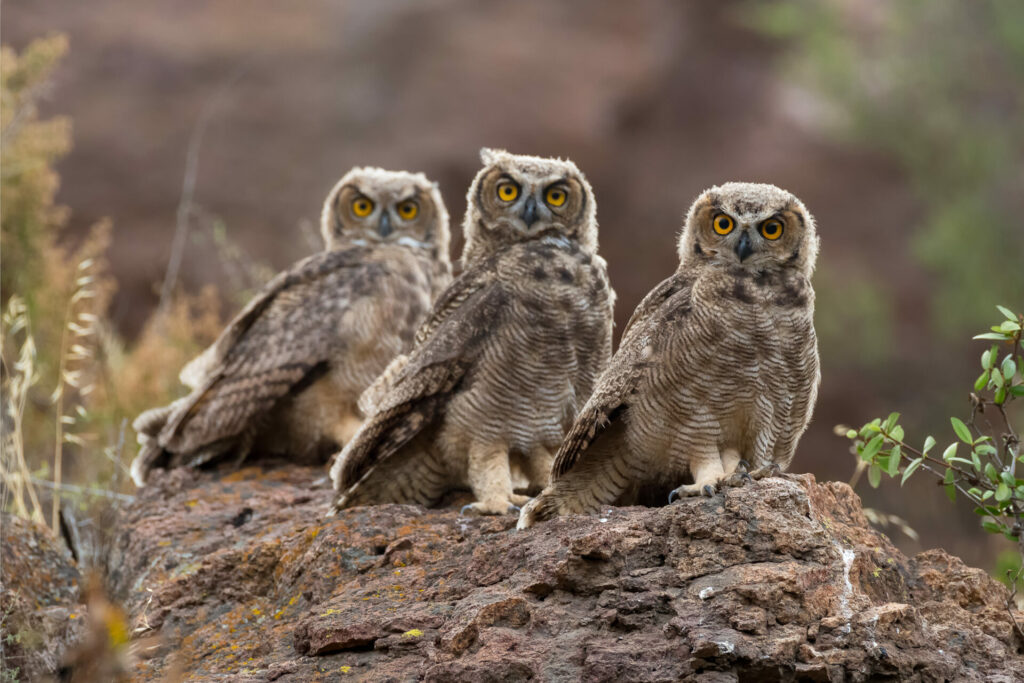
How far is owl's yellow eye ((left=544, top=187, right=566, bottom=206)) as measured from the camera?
442 cm

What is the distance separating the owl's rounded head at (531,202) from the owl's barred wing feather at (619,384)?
34.0 inches

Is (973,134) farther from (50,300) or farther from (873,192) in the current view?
(50,300)

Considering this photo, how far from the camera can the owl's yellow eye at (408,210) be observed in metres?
5.93

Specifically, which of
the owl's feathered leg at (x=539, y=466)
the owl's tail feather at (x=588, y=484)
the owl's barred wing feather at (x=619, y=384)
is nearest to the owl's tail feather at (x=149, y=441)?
the owl's feathered leg at (x=539, y=466)

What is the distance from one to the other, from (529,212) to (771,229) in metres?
1.05

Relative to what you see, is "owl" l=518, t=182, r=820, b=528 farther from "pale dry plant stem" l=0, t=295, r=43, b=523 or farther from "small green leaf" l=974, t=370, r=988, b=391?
"pale dry plant stem" l=0, t=295, r=43, b=523

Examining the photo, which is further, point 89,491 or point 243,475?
point 243,475

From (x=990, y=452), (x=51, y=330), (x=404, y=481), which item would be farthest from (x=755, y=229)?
(x=51, y=330)

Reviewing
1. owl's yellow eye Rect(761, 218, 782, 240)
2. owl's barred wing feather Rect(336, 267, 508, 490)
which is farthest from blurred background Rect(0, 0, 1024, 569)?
owl's yellow eye Rect(761, 218, 782, 240)

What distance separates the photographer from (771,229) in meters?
3.61

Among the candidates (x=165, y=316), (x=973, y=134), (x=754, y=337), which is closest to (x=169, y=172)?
(x=165, y=316)

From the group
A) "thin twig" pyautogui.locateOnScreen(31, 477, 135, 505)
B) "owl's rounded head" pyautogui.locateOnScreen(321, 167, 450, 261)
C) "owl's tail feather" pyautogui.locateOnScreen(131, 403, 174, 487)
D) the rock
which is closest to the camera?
the rock

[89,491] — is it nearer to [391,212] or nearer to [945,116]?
[391,212]

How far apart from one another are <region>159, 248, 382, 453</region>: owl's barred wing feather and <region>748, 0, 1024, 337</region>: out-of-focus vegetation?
1080 centimetres
